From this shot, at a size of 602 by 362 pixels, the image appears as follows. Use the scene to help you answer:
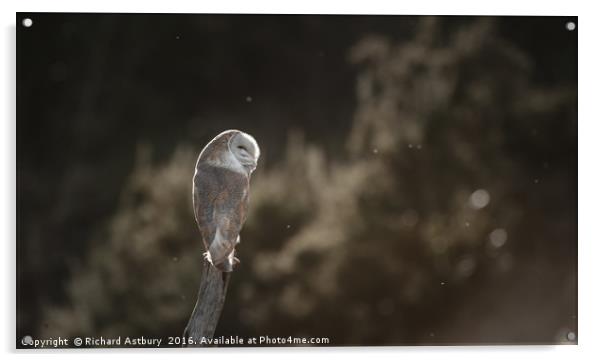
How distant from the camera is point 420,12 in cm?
229

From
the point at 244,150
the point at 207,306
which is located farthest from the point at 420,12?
the point at 207,306

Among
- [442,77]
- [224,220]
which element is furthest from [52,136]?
[442,77]

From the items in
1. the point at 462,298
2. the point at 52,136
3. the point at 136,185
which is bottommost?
the point at 462,298

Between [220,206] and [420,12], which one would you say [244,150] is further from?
[420,12]

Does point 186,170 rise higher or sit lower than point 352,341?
higher

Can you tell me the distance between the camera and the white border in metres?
2.21

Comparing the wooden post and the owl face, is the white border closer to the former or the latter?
the wooden post

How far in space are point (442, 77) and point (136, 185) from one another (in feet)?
3.58

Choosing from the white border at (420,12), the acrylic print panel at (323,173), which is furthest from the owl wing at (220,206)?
the white border at (420,12)

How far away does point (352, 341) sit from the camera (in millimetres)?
2264

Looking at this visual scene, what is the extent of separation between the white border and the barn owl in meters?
0.38

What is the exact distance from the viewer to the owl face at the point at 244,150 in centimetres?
210

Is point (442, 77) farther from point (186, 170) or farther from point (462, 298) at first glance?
point (186, 170)

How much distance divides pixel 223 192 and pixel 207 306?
411mm
